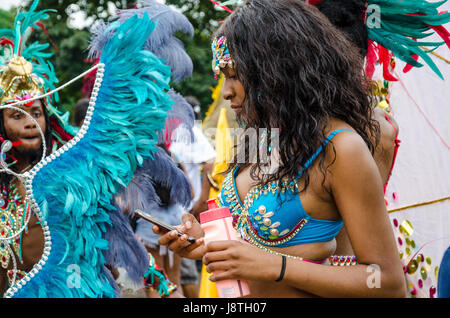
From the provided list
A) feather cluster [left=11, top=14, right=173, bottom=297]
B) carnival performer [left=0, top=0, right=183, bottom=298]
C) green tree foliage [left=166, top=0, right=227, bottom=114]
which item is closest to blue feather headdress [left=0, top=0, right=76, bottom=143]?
carnival performer [left=0, top=0, right=183, bottom=298]

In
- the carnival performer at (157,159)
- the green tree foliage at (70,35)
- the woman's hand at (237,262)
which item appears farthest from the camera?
the green tree foliage at (70,35)

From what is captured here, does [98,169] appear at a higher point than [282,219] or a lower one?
lower

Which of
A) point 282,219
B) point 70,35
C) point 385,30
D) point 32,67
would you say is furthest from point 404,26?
point 70,35

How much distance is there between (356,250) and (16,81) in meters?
1.99

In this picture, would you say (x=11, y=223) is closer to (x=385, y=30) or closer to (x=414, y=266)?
(x=385, y=30)

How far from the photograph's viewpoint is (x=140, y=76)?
7.20 feet

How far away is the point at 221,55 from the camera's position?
5.34 feet

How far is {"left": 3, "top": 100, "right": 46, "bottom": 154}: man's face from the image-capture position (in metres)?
2.50

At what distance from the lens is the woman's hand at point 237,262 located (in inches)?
52.4

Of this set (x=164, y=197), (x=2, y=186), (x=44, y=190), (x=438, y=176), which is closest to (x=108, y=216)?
(x=44, y=190)

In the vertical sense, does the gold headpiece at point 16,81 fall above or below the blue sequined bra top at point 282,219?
above

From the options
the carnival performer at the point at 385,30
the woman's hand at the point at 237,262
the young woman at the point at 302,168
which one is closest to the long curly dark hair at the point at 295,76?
the young woman at the point at 302,168

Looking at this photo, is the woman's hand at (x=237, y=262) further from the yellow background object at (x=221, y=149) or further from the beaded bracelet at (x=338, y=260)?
the yellow background object at (x=221, y=149)

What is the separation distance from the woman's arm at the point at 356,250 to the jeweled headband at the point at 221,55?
1.53 feet
